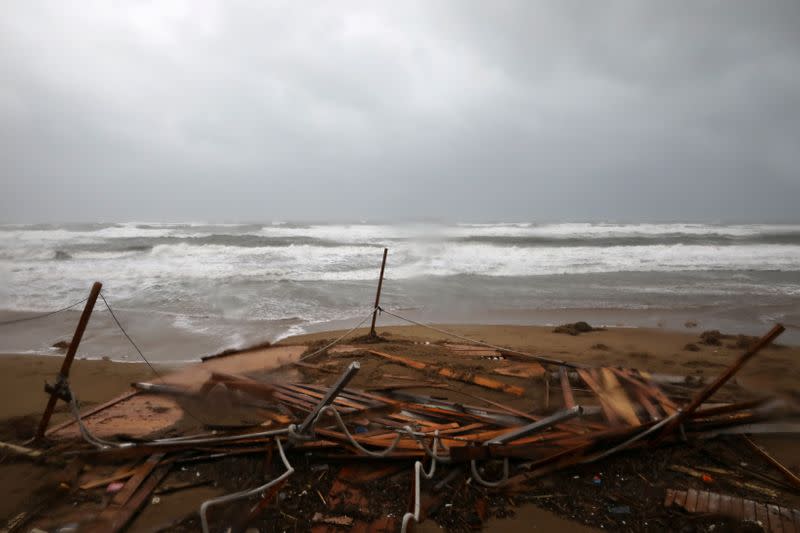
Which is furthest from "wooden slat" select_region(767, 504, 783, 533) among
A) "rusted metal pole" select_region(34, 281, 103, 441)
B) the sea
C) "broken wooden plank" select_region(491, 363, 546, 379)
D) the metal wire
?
the sea

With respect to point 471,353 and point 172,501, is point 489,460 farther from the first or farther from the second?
point 471,353

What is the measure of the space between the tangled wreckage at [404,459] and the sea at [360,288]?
4031 mm

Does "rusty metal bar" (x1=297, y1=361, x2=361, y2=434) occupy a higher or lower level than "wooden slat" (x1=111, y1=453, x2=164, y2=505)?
higher

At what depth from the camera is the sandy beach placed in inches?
135

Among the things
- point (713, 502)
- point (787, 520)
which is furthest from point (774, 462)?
point (713, 502)

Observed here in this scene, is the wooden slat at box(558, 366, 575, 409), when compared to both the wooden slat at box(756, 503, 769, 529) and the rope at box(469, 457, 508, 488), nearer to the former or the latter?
the rope at box(469, 457, 508, 488)

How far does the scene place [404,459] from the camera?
3674 mm

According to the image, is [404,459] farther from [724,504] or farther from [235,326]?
[235,326]

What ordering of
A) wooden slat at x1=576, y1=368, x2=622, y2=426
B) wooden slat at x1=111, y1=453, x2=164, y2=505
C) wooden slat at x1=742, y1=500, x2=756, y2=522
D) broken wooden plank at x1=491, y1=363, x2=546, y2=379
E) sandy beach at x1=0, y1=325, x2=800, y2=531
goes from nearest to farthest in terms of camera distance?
wooden slat at x1=742, y1=500, x2=756, y2=522 → wooden slat at x1=111, y1=453, x2=164, y2=505 → sandy beach at x1=0, y1=325, x2=800, y2=531 → wooden slat at x1=576, y1=368, x2=622, y2=426 → broken wooden plank at x1=491, y1=363, x2=546, y2=379

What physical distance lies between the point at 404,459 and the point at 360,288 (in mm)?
10933

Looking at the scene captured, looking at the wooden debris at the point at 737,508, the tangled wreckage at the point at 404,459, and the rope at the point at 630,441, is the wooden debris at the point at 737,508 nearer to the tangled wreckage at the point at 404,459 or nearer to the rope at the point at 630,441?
the tangled wreckage at the point at 404,459

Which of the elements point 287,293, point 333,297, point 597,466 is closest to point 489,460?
point 597,466

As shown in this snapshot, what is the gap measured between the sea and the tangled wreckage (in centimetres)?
403

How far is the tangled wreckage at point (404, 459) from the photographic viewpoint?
3176 mm
